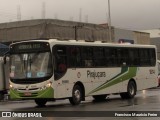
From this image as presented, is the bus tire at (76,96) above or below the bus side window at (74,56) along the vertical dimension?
below

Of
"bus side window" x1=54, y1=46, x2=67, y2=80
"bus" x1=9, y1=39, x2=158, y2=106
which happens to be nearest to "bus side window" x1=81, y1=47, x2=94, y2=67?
"bus" x1=9, y1=39, x2=158, y2=106

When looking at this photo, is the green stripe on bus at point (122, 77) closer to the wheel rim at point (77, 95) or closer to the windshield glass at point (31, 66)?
the wheel rim at point (77, 95)

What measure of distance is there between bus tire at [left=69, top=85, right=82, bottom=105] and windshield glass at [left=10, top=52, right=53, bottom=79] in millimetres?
1894

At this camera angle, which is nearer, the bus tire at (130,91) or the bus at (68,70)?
the bus at (68,70)

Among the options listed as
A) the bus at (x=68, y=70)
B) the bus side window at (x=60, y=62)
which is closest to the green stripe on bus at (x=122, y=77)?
the bus at (x=68, y=70)

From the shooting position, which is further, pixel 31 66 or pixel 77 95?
pixel 77 95

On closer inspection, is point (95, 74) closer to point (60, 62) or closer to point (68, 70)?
point (68, 70)

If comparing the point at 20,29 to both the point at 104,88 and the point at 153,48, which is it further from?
the point at 104,88

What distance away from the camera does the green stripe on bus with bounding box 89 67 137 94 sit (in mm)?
25284

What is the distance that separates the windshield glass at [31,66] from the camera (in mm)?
21531

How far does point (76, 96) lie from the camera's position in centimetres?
2286

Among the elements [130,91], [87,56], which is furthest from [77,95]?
[130,91]

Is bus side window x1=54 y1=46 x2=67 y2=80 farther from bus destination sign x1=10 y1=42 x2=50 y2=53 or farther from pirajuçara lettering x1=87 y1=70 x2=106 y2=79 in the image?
pirajuçara lettering x1=87 y1=70 x2=106 y2=79

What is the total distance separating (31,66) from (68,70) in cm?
180
